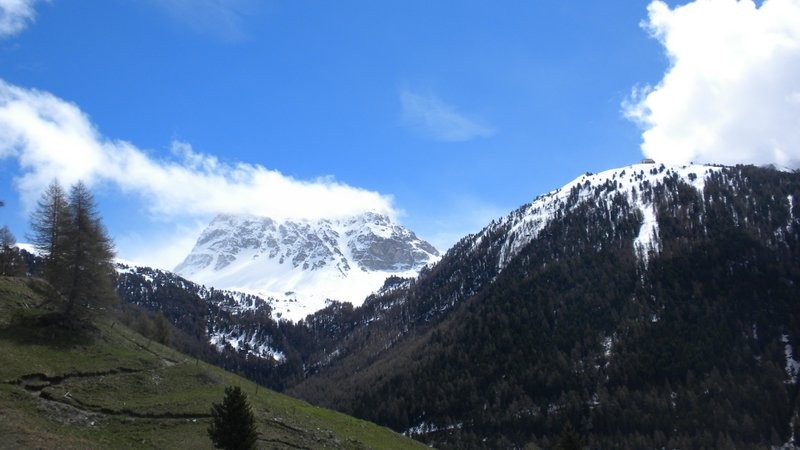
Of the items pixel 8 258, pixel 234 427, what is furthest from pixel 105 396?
pixel 8 258

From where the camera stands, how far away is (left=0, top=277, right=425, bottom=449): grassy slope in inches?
1599

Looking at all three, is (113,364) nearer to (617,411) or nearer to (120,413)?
(120,413)

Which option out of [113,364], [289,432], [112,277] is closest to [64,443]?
[113,364]

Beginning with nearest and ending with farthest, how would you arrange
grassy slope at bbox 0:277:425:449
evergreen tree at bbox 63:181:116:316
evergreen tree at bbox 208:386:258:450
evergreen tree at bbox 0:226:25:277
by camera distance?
evergreen tree at bbox 208:386:258:450 < grassy slope at bbox 0:277:425:449 < evergreen tree at bbox 63:181:116:316 < evergreen tree at bbox 0:226:25:277

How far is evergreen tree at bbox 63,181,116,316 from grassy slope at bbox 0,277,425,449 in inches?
116

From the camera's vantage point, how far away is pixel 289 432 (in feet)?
174

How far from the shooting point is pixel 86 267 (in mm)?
59625

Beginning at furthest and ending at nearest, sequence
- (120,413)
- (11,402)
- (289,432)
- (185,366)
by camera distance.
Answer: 1. (185,366)
2. (289,432)
3. (120,413)
4. (11,402)

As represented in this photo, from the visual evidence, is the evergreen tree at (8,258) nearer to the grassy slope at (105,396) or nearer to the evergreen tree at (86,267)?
the grassy slope at (105,396)

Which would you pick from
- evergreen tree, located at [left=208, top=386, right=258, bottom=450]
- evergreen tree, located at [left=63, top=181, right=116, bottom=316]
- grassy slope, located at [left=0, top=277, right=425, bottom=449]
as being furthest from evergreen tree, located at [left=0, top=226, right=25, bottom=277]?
evergreen tree, located at [left=208, top=386, right=258, bottom=450]

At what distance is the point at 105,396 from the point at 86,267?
18.5 metres

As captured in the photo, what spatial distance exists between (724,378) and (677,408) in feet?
71.2

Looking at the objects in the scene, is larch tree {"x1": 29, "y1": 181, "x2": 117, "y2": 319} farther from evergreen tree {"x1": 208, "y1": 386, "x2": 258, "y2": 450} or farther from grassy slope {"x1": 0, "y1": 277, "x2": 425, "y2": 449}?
evergreen tree {"x1": 208, "y1": 386, "x2": 258, "y2": 450}

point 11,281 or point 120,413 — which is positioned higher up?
point 11,281
